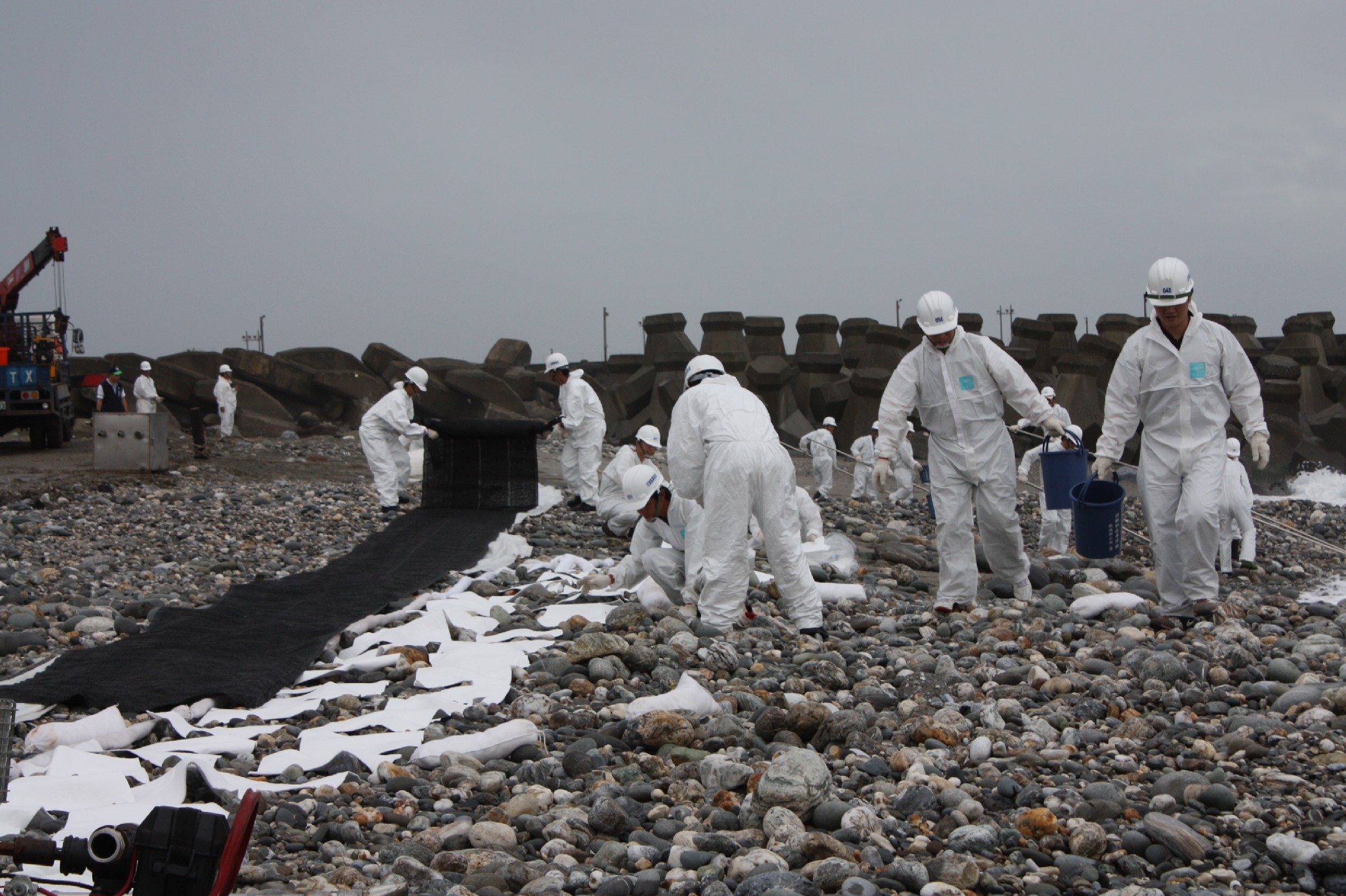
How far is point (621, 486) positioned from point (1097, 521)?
3.99 meters

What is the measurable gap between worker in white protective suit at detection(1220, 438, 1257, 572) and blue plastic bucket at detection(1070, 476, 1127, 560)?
294 cm

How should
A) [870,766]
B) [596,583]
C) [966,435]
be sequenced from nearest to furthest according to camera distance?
1. [870,766]
2. [966,435]
3. [596,583]

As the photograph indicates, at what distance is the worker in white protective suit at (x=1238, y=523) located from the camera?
9422mm

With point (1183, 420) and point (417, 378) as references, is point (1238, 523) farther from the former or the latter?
point (417, 378)

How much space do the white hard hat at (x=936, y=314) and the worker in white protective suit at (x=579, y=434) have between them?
22.3ft

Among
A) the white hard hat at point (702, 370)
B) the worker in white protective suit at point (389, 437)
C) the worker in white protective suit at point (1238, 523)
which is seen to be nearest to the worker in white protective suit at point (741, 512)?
the white hard hat at point (702, 370)

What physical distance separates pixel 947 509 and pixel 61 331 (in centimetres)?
1894

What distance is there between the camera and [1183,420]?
20.5ft

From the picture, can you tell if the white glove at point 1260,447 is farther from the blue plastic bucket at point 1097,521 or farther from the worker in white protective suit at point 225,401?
the worker in white protective suit at point 225,401

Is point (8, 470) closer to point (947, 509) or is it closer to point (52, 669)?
point (52, 669)

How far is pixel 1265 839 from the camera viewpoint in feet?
10.2

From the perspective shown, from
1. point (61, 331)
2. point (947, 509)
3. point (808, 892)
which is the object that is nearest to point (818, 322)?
point (61, 331)

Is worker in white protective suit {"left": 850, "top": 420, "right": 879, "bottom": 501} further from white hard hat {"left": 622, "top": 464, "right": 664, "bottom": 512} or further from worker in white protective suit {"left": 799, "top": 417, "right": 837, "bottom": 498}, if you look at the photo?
white hard hat {"left": 622, "top": 464, "right": 664, "bottom": 512}

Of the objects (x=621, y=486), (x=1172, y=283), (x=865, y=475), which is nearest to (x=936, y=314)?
(x=1172, y=283)
